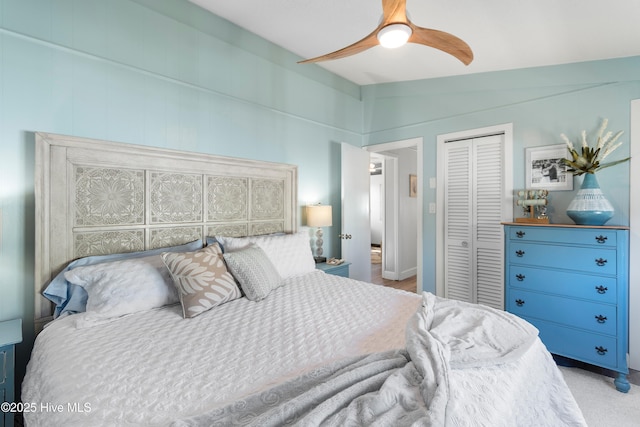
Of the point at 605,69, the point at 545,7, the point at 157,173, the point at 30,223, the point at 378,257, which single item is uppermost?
the point at 545,7

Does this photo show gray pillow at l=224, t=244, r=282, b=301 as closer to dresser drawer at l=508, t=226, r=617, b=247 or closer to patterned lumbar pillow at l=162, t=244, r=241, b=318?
patterned lumbar pillow at l=162, t=244, r=241, b=318

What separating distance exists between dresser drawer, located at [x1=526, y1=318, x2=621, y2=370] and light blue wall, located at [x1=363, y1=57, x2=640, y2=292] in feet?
3.15

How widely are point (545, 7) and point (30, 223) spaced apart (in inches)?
141

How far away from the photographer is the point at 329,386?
918mm

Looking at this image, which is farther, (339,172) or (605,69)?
(339,172)

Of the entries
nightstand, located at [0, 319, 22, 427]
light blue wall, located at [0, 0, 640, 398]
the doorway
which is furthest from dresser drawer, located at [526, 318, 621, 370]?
nightstand, located at [0, 319, 22, 427]

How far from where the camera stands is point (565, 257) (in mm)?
2447

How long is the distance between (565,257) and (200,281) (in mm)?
2723

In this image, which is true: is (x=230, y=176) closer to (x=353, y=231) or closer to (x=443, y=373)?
(x=353, y=231)

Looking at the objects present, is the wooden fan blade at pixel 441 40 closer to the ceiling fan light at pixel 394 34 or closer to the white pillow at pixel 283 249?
the ceiling fan light at pixel 394 34

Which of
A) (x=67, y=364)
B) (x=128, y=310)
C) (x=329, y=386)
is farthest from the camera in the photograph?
(x=128, y=310)

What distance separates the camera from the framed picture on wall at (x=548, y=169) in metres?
2.81

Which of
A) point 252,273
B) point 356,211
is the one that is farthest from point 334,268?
point 252,273

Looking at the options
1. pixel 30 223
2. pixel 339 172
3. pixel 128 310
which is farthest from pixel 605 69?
pixel 30 223
